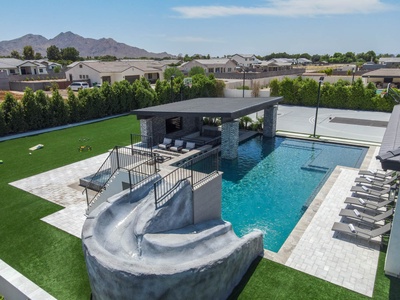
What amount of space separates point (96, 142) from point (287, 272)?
17619 millimetres

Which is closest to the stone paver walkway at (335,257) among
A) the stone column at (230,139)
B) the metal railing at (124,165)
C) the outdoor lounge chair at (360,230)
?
the outdoor lounge chair at (360,230)

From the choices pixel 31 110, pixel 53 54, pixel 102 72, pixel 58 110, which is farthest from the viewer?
pixel 53 54

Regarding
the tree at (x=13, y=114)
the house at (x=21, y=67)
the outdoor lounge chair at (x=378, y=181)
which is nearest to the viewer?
the outdoor lounge chair at (x=378, y=181)

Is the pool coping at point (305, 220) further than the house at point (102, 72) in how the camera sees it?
No

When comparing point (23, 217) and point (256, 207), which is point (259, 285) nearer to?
point (256, 207)

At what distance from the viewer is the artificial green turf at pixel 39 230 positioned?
28.0 ft

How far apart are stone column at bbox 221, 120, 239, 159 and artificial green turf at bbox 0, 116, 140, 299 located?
7.62 m

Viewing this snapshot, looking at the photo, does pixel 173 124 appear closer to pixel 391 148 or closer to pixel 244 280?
pixel 244 280

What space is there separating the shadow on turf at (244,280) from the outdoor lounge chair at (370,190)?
647 cm

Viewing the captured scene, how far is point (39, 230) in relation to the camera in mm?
10836

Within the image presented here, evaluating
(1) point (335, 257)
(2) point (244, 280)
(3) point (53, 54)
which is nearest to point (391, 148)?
(1) point (335, 257)

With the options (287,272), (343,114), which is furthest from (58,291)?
(343,114)

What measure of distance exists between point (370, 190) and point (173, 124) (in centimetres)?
1356

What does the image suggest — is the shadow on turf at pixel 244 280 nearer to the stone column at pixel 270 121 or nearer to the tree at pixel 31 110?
the stone column at pixel 270 121
